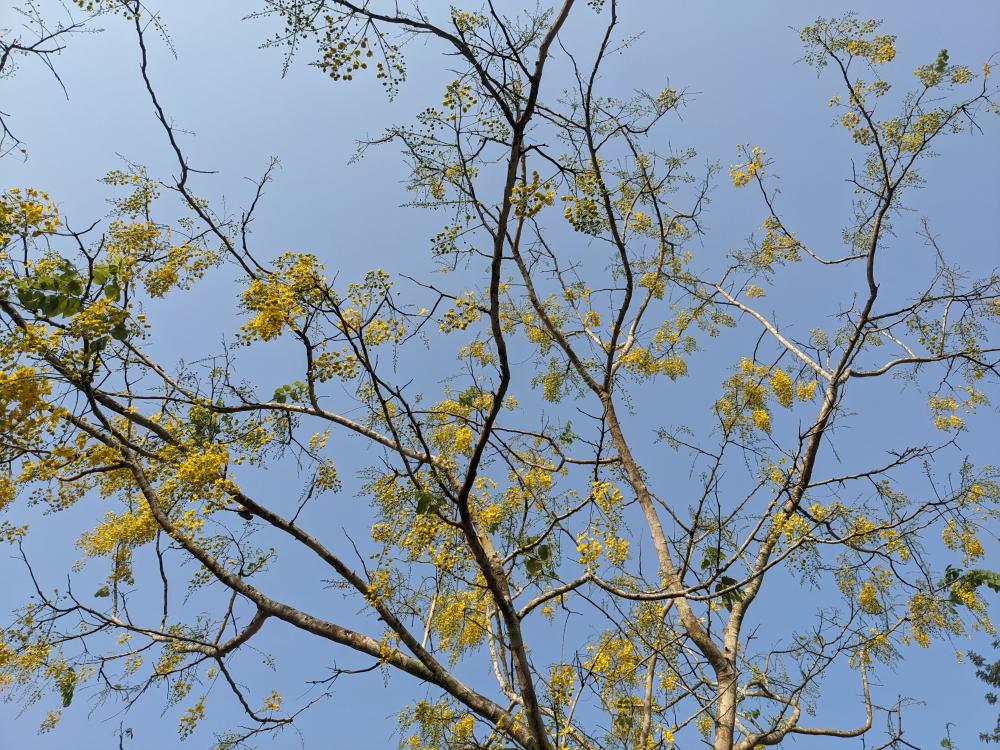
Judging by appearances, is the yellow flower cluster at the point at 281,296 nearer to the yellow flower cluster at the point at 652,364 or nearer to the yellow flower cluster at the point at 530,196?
the yellow flower cluster at the point at 530,196

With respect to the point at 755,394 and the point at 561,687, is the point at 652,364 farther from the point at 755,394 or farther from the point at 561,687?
the point at 561,687

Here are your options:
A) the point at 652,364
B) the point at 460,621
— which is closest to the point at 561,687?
the point at 460,621

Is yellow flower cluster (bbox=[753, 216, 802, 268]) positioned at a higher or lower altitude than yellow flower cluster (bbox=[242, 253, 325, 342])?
higher

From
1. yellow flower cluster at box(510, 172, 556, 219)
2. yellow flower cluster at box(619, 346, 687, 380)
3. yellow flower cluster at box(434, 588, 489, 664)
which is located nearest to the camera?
yellow flower cluster at box(510, 172, 556, 219)

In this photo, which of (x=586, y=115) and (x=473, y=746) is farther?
(x=586, y=115)

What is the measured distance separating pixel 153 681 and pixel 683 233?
6872 millimetres

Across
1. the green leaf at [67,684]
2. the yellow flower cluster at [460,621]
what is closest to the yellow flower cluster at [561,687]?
the yellow flower cluster at [460,621]

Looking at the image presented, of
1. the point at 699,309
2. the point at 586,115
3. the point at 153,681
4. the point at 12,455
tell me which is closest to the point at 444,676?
the point at 153,681

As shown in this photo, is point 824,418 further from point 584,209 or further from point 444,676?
point 444,676


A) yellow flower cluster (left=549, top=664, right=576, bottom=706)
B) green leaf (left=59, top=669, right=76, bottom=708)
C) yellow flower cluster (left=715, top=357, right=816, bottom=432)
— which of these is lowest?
green leaf (left=59, top=669, right=76, bottom=708)

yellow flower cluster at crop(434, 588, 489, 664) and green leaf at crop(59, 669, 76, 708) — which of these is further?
yellow flower cluster at crop(434, 588, 489, 664)

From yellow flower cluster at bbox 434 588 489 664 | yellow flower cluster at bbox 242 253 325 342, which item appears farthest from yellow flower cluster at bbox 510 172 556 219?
yellow flower cluster at bbox 434 588 489 664

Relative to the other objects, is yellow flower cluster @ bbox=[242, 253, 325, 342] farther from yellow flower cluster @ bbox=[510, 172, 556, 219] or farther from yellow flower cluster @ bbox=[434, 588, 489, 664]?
yellow flower cluster @ bbox=[434, 588, 489, 664]

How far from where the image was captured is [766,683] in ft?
19.4
